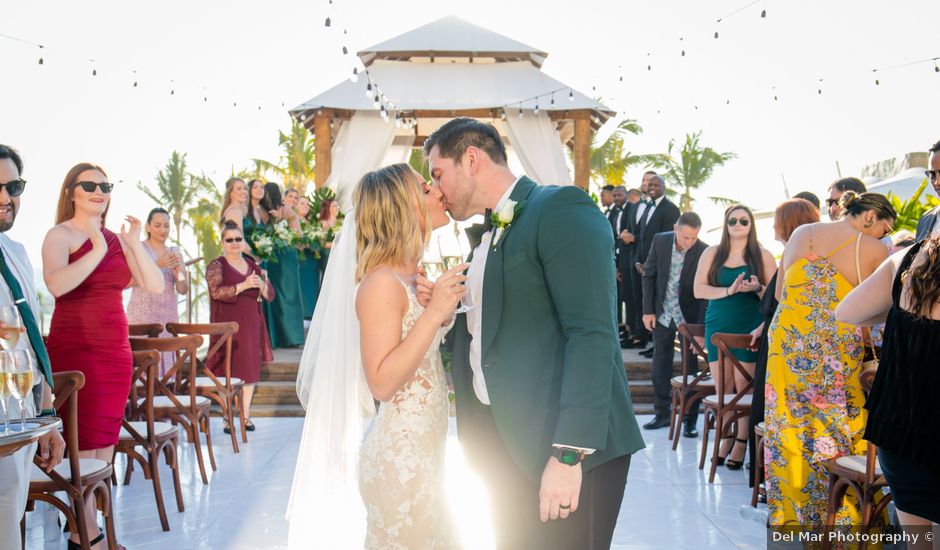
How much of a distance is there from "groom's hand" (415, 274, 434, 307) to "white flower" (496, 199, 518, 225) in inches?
18.7

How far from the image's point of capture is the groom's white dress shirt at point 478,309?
7.07 ft

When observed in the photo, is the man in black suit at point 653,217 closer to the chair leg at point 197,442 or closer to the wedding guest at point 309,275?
the wedding guest at point 309,275

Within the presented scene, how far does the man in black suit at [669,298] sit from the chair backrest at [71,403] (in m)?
5.11

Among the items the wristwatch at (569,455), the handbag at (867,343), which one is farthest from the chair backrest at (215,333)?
the wristwatch at (569,455)

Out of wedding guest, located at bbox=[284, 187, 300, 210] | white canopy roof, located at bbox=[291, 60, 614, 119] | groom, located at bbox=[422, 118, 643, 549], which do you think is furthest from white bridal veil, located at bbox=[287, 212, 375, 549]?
white canopy roof, located at bbox=[291, 60, 614, 119]

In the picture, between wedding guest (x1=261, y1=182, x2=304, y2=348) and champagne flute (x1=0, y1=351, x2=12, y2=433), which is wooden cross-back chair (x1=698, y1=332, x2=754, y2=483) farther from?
wedding guest (x1=261, y1=182, x2=304, y2=348)

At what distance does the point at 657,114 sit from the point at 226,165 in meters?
24.3

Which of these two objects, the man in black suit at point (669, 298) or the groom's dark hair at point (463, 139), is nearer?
the groom's dark hair at point (463, 139)

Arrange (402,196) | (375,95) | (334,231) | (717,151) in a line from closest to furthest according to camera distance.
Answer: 1. (402,196)
2. (334,231)
3. (375,95)
4. (717,151)

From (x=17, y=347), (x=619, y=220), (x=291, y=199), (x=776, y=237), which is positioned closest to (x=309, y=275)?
(x=291, y=199)

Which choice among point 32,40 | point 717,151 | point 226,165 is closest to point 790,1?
Result: point 32,40

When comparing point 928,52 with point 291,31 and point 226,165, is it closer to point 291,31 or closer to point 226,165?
point 291,31

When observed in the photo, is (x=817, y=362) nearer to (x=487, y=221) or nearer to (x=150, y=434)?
(x=487, y=221)

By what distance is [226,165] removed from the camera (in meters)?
32.6
